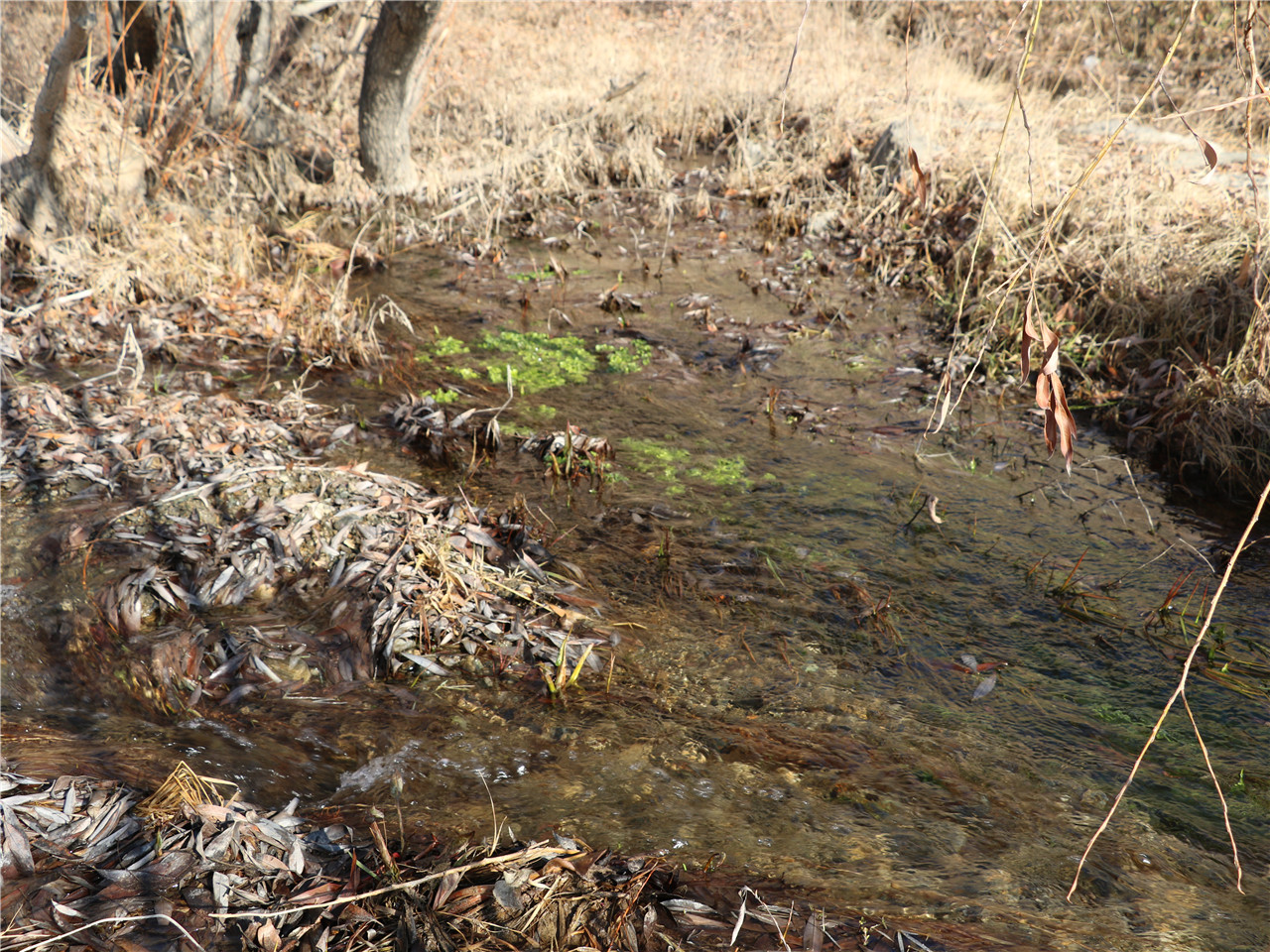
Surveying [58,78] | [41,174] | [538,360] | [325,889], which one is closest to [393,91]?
[58,78]

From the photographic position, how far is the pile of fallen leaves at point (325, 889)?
1.83 m

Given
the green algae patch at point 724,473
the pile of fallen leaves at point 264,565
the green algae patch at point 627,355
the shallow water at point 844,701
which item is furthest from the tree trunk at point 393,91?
the green algae patch at point 724,473

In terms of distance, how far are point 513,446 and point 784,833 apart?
292 centimetres

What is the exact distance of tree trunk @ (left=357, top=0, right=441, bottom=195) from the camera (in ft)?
25.7

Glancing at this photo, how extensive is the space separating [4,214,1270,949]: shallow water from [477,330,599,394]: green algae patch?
0.68 feet

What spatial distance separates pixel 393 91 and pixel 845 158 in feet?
16.8

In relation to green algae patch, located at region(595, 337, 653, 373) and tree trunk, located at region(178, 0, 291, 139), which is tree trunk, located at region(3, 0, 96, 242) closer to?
tree trunk, located at region(178, 0, 291, 139)

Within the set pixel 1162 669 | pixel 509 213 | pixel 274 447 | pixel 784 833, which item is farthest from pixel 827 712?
pixel 509 213

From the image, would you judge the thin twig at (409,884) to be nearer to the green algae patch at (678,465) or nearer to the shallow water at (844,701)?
the shallow water at (844,701)

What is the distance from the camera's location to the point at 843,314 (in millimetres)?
6977

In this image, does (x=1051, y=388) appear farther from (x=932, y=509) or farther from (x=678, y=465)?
(x=678, y=465)

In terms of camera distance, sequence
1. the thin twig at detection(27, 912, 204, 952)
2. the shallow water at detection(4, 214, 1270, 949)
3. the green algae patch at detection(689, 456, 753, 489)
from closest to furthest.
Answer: the thin twig at detection(27, 912, 204, 952), the shallow water at detection(4, 214, 1270, 949), the green algae patch at detection(689, 456, 753, 489)

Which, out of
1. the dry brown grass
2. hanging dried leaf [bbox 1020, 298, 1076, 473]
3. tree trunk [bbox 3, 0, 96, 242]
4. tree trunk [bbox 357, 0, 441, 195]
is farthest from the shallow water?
tree trunk [bbox 357, 0, 441, 195]

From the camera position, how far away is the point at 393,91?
8.25 meters
